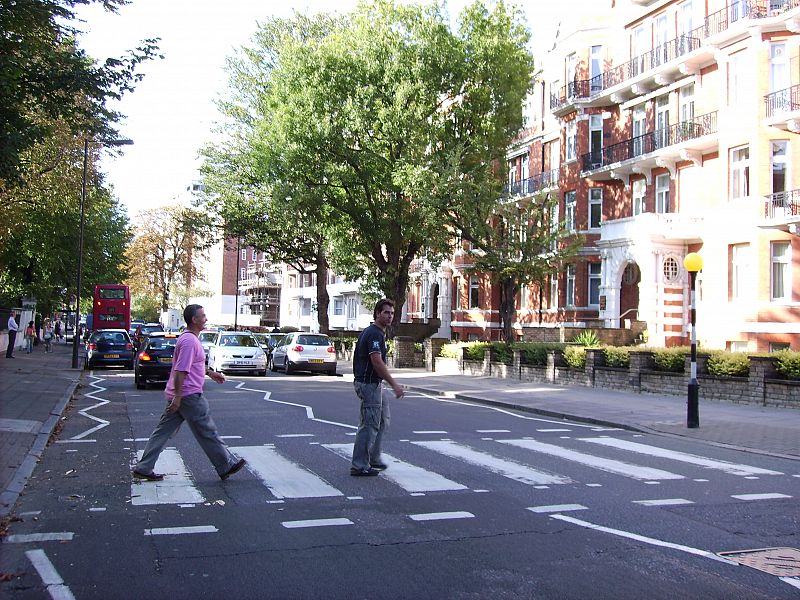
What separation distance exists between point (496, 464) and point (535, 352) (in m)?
17.2

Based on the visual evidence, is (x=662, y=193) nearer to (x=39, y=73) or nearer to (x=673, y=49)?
(x=673, y=49)

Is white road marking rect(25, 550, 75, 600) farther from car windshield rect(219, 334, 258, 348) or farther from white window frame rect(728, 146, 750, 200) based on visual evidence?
white window frame rect(728, 146, 750, 200)

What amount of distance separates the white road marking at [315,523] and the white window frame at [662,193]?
29.7m

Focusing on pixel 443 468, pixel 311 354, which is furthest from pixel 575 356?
pixel 443 468

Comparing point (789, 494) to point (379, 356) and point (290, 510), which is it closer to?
point (379, 356)

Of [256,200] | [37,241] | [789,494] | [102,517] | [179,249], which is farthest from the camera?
[179,249]

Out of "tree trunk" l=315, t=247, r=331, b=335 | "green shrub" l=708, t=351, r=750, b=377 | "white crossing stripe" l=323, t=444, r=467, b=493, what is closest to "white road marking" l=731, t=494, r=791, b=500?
"white crossing stripe" l=323, t=444, r=467, b=493

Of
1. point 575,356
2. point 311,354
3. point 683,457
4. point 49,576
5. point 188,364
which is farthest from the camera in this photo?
point 311,354

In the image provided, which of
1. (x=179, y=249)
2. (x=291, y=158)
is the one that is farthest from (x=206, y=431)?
(x=179, y=249)

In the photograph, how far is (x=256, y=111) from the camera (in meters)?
42.6

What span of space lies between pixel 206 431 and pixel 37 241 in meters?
40.3

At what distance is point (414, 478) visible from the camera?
8695 mm

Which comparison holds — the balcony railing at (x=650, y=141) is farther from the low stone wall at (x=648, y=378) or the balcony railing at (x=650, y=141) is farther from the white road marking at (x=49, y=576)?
the white road marking at (x=49, y=576)

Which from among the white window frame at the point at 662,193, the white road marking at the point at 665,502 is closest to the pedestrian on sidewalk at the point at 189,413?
the white road marking at the point at 665,502
